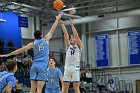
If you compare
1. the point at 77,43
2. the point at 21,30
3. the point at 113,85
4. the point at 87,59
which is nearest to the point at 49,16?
the point at 21,30

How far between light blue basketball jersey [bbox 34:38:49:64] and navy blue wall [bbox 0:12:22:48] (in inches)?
688

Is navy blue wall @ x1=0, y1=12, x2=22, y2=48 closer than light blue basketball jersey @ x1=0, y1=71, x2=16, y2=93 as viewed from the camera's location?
No

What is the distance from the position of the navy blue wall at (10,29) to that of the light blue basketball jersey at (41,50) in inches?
688

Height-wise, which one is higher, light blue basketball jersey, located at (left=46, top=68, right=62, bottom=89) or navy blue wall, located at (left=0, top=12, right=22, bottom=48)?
navy blue wall, located at (left=0, top=12, right=22, bottom=48)

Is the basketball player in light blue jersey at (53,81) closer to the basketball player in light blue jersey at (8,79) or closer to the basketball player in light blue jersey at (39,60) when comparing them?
the basketball player in light blue jersey at (39,60)

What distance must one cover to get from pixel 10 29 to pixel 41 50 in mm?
18071

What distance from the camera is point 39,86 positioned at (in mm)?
9039

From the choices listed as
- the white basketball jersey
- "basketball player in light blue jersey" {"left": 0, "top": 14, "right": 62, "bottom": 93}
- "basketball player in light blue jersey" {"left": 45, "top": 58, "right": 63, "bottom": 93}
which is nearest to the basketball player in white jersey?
the white basketball jersey

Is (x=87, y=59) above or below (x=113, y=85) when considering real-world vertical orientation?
above

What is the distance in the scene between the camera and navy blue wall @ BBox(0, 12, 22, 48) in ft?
86.2

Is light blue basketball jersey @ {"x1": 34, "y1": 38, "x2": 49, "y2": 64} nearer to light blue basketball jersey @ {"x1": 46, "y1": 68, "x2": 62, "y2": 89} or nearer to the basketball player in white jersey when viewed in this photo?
the basketball player in white jersey

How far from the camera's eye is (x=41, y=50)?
9.00m

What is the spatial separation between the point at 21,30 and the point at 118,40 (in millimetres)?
7976

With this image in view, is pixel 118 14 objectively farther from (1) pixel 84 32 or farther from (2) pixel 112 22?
(1) pixel 84 32
